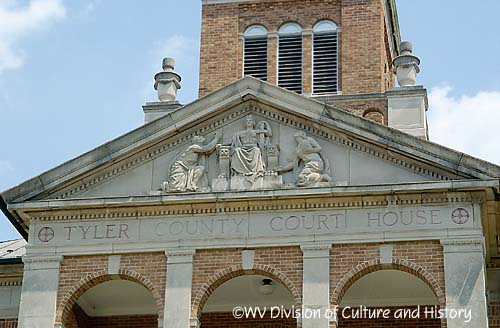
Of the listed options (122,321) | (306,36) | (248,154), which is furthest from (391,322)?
(306,36)

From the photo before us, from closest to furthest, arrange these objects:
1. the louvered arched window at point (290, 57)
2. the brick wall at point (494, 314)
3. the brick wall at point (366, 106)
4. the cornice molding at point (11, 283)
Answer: the brick wall at point (494, 314), the cornice molding at point (11, 283), the brick wall at point (366, 106), the louvered arched window at point (290, 57)

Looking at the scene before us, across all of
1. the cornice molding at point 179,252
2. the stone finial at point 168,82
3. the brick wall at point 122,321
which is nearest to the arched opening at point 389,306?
the cornice molding at point 179,252

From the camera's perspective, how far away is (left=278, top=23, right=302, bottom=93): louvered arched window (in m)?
35.3

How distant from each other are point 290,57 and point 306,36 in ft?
2.49

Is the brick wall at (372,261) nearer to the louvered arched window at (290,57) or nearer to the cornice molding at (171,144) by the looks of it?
the cornice molding at (171,144)

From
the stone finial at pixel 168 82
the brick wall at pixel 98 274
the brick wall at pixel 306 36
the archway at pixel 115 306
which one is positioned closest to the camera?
the brick wall at pixel 98 274

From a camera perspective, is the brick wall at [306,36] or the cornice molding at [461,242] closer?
the cornice molding at [461,242]

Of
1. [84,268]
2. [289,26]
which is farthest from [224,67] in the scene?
[84,268]

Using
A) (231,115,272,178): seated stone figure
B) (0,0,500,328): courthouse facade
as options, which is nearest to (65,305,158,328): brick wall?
(0,0,500,328): courthouse facade

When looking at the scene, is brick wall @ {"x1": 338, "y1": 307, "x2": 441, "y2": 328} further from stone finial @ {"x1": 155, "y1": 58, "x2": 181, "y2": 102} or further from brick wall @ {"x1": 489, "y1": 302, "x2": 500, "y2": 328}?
stone finial @ {"x1": 155, "y1": 58, "x2": 181, "y2": 102}

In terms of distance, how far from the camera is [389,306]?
28922 millimetres

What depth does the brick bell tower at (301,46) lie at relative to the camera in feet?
115

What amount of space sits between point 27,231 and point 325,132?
711cm

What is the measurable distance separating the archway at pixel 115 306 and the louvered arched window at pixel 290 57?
844 cm
